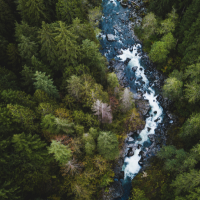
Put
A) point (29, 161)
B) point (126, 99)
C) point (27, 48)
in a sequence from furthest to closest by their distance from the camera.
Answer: point (126, 99) < point (27, 48) < point (29, 161)

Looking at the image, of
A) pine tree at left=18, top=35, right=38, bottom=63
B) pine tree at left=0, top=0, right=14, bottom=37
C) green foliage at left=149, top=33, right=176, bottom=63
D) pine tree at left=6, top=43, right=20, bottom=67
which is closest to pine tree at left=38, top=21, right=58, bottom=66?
pine tree at left=18, top=35, right=38, bottom=63

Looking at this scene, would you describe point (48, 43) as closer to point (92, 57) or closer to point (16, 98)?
point (92, 57)

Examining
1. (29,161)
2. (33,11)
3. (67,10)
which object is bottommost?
(29,161)

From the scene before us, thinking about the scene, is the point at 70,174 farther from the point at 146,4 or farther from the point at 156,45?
the point at 146,4

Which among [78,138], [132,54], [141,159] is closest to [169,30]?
[132,54]

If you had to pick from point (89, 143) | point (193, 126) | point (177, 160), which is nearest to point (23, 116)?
point (89, 143)

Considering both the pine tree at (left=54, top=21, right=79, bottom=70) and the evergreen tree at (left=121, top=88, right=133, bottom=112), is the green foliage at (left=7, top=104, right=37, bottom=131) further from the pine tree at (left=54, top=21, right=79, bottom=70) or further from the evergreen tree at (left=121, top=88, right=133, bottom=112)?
the evergreen tree at (left=121, top=88, right=133, bottom=112)

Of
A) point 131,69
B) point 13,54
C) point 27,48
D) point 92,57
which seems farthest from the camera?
point 131,69

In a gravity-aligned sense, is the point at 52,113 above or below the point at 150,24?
below
